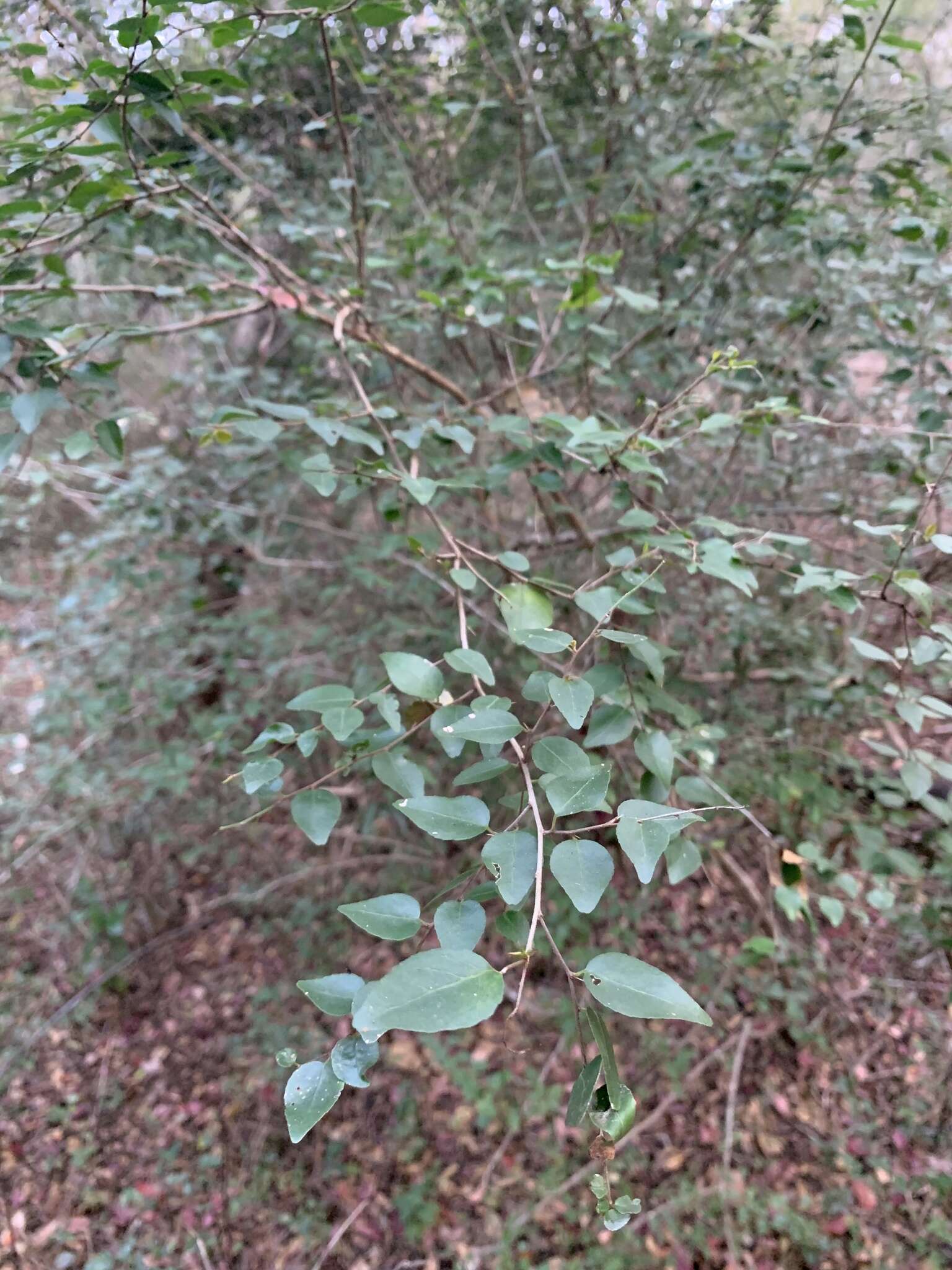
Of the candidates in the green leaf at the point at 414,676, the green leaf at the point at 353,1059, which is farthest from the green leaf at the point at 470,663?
the green leaf at the point at 353,1059

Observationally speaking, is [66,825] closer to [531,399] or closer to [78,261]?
[531,399]

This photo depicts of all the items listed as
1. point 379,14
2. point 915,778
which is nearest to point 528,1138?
point 915,778

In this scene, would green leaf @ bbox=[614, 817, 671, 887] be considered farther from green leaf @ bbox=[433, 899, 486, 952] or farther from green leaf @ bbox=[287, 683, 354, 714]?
green leaf @ bbox=[287, 683, 354, 714]

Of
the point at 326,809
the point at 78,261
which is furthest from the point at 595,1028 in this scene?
the point at 78,261

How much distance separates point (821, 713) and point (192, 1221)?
2587mm

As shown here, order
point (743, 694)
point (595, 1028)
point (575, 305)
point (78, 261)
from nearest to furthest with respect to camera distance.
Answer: point (595, 1028)
point (575, 305)
point (743, 694)
point (78, 261)

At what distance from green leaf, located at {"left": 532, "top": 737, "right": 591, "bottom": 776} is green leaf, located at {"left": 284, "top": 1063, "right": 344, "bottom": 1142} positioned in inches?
12.5

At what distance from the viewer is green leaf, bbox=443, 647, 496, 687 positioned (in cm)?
78

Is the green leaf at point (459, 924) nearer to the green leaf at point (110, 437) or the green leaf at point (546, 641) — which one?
the green leaf at point (546, 641)

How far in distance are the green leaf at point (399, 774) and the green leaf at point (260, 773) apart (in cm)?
11

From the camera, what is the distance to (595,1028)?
1.86ft

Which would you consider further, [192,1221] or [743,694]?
[192,1221]

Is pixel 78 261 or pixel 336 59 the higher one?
pixel 336 59

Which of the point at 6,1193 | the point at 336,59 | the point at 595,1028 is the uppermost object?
the point at 336,59
